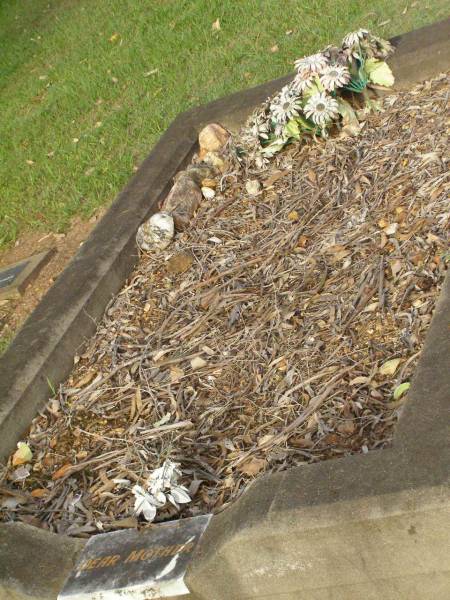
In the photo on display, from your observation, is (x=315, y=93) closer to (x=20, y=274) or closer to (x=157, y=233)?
(x=157, y=233)

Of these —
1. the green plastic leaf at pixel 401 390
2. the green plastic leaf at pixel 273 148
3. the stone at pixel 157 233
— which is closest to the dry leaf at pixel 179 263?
the stone at pixel 157 233

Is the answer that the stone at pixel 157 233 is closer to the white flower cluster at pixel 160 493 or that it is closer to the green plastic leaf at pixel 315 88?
Result: the green plastic leaf at pixel 315 88

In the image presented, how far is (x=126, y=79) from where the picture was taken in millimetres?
7637

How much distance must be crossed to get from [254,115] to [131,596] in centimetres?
295

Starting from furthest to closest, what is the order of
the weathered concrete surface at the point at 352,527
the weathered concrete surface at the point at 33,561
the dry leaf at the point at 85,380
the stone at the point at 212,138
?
1. the stone at the point at 212,138
2. the dry leaf at the point at 85,380
3. the weathered concrete surface at the point at 33,561
4. the weathered concrete surface at the point at 352,527

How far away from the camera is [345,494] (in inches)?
84.6

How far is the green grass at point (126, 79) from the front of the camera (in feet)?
20.2

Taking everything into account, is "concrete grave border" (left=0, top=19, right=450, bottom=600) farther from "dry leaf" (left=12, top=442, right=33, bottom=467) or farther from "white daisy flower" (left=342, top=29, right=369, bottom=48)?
"white daisy flower" (left=342, top=29, right=369, bottom=48)

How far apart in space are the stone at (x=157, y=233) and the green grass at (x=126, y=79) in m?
1.73

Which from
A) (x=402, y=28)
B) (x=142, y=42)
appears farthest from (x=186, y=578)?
(x=142, y=42)

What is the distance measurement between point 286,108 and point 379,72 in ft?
1.97

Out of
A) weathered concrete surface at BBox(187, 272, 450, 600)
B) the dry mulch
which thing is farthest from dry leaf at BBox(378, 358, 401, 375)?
weathered concrete surface at BBox(187, 272, 450, 600)

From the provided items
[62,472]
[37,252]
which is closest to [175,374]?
[62,472]

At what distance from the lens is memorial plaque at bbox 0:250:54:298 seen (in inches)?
204
